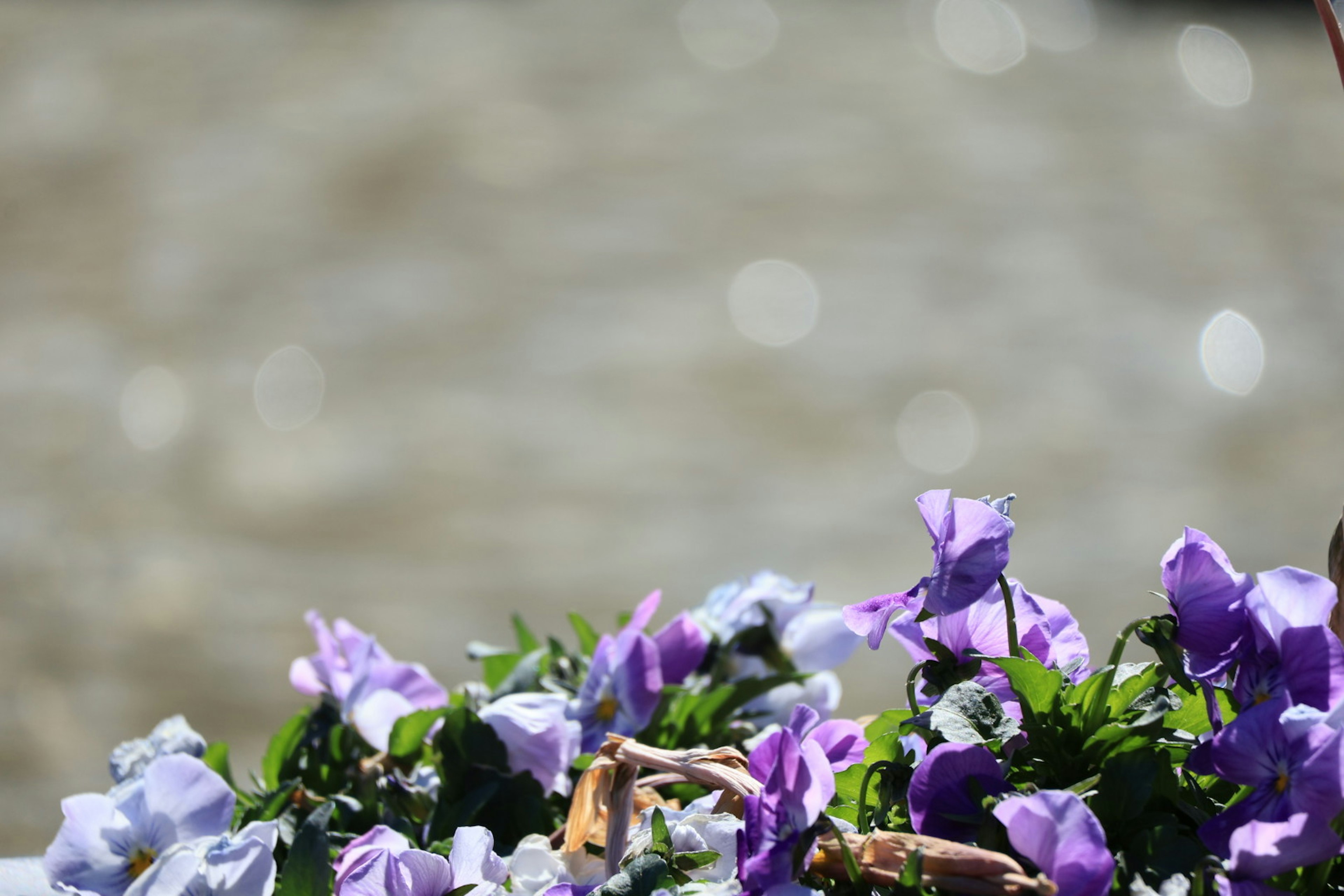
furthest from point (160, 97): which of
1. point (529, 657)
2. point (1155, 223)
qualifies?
point (529, 657)

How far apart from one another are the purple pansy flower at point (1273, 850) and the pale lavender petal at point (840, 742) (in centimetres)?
14

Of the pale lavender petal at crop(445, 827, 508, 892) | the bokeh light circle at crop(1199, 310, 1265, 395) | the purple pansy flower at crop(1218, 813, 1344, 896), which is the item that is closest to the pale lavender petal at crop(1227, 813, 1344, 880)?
the purple pansy flower at crop(1218, 813, 1344, 896)

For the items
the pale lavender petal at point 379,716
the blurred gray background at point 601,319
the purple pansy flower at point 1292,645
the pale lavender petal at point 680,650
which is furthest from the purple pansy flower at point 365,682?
the blurred gray background at point 601,319

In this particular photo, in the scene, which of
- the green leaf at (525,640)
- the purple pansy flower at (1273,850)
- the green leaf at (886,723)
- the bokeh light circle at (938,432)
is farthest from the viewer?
the bokeh light circle at (938,432)

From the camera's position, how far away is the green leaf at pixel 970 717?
0.35m

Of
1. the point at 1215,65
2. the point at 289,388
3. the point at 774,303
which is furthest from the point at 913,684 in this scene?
the point at 1215,65

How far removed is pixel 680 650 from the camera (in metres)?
0.55

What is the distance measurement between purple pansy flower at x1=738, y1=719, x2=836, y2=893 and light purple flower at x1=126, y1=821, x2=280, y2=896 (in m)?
0.16

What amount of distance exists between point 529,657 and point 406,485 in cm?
269

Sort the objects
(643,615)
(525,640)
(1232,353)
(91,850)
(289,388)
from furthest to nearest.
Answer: (1232,353), (289,388), (525,640), (643,615), (91,850)

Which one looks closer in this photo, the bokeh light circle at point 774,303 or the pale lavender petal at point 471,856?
the pale lavender petal at point 471,856

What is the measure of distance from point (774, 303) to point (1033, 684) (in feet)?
12.9

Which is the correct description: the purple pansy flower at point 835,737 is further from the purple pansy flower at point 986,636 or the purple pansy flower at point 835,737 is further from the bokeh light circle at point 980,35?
the bokeh light circle at point 980,35

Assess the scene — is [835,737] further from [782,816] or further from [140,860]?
[140,860]
